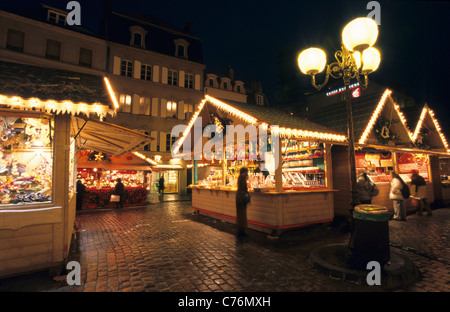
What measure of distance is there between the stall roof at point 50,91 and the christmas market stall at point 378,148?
338 inches

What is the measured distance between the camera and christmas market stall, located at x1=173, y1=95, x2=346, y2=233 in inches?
268

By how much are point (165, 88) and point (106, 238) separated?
62.8ft

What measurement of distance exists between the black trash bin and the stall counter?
2649 mm

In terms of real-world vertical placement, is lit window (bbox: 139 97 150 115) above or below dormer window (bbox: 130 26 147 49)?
below

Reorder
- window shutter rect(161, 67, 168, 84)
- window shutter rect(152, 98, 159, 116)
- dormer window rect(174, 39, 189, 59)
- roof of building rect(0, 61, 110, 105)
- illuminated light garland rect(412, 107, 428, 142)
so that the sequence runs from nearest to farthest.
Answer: roof of building rect(0, 61, 110, 105) < illuminated light garland rect(412, 107, 428, 142) < window shutter rect(152, 98, 159, 116) < window shutter rect(161, 67, 168, 84) < dormer window rect(174, 39, 189, 59)

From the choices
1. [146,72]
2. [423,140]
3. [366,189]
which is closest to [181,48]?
[146,72]

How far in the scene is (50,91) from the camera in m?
3.97

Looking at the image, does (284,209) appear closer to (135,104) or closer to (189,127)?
(189,127)

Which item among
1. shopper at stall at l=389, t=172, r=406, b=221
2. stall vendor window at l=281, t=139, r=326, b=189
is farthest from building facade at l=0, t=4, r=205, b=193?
shopper at stall at l=389, t=172, r=406, b=221

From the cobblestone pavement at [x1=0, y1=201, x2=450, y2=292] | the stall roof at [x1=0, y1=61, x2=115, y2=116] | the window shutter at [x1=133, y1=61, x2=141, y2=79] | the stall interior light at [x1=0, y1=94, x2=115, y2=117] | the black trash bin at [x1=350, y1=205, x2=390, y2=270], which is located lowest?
the cobblestone pavement at [x1=0, y1=201, x2=450, y2=292]

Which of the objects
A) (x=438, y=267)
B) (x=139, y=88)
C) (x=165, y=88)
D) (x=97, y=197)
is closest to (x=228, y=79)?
(x=165, y=88)

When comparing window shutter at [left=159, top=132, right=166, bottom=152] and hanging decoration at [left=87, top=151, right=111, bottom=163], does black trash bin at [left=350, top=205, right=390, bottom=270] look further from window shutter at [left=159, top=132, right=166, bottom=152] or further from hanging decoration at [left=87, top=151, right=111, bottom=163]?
window shutter at [left=159, top=132, right=166, bottom=152]

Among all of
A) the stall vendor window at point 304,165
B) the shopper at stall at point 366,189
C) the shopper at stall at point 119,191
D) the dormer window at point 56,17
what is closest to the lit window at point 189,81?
the dormer window at point 56,17
